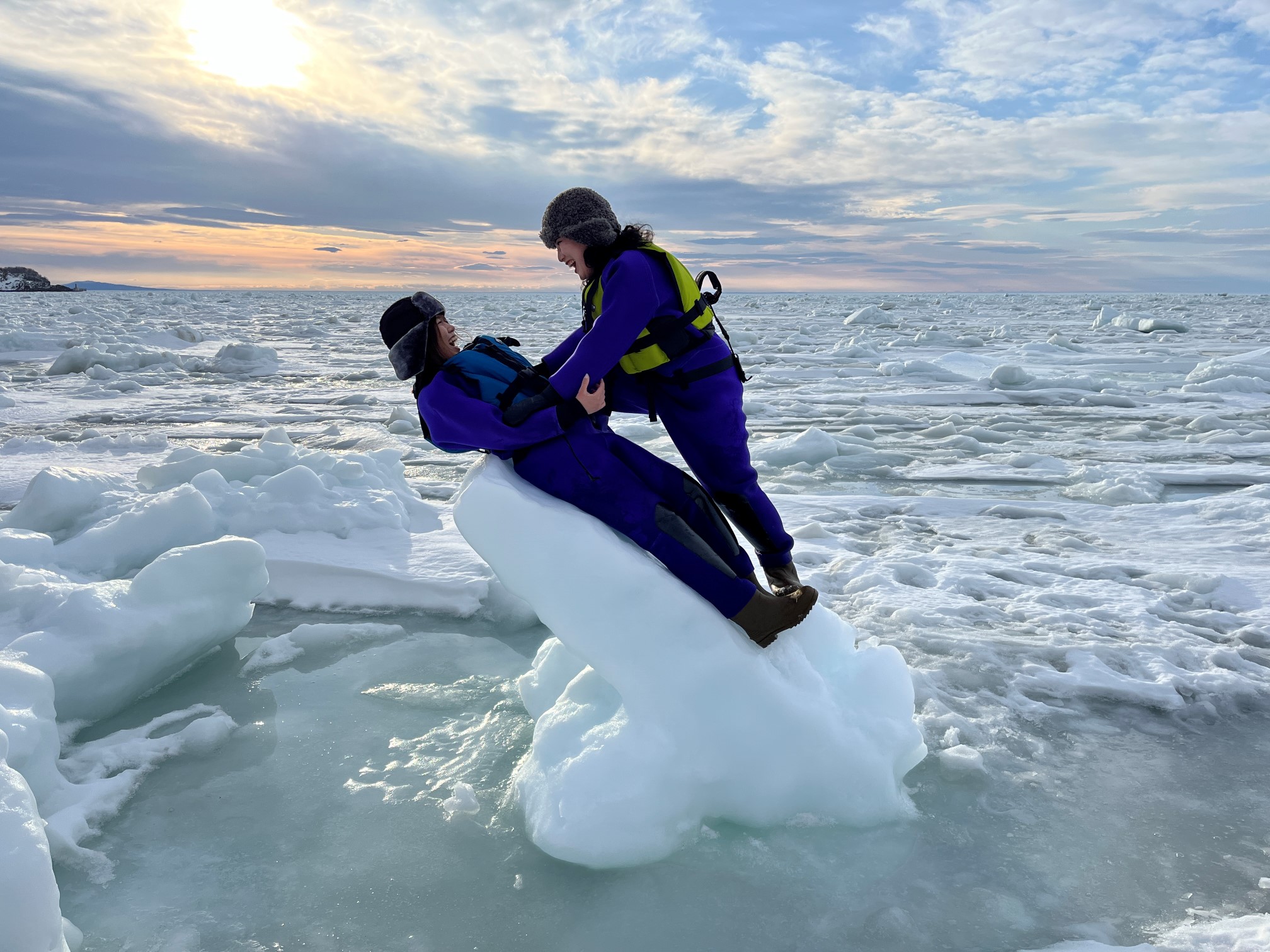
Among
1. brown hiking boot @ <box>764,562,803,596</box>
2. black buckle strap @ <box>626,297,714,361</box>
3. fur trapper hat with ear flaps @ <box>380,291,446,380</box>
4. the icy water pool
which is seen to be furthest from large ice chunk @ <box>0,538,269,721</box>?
brown hiking boot @ <box>764,562,803,596</box>

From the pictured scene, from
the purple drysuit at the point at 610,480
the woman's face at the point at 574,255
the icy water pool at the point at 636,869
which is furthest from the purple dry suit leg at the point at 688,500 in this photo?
the icy water pool at the point at 636,869

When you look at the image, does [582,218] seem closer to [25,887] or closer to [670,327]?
[670,327]

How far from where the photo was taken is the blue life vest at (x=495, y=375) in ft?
7.13

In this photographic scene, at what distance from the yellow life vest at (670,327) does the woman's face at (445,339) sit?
405 millimetres

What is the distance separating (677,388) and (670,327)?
183 millimetres

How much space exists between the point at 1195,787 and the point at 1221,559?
2.40 meters

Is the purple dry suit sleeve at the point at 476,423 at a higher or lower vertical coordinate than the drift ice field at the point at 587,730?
higher

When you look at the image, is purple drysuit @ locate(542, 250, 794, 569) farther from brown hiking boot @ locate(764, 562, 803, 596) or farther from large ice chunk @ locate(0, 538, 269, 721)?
large ice chunk @ locate(0, 538, 269, 721)

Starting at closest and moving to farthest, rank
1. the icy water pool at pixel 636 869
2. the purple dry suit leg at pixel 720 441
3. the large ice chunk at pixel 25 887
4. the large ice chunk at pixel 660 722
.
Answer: the large ice chunk at pixel 25 887, the icy water pool at pixel 636 869, the large ice chunk at pixel 660 722, the purple dry suit leg at pixel 720 441

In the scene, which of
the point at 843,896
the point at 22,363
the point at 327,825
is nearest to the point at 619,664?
the point at 843,896

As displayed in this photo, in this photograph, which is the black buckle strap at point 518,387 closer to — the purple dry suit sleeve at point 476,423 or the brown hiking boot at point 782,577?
the purple dry suit sleeve at point 476,423

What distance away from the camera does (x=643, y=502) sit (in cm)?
216

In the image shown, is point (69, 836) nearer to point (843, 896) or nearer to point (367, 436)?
point (843, 896)

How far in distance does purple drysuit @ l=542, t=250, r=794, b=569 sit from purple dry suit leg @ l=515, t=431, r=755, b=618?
0.19 meters
